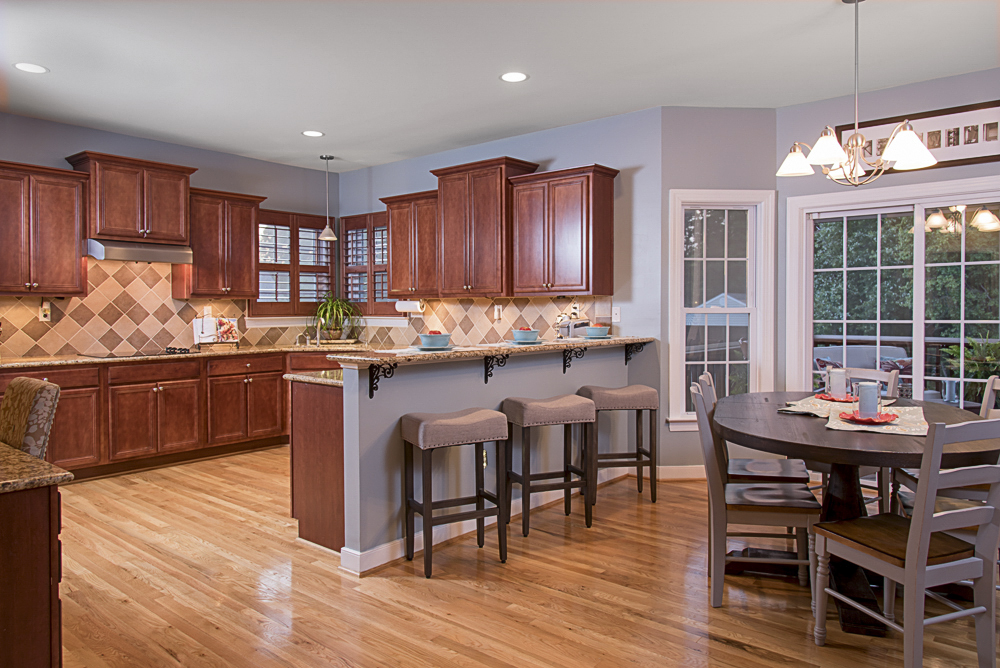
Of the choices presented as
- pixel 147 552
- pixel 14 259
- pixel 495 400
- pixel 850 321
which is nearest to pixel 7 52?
pixel 14 259

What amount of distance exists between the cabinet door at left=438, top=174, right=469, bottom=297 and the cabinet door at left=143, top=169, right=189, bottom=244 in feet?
7.17

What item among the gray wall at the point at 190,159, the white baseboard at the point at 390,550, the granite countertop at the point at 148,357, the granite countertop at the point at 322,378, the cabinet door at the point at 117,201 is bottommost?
the white baseboard at the point at 390,550

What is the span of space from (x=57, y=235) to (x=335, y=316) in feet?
8.58

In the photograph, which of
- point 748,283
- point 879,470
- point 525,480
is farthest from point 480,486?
point 748,283

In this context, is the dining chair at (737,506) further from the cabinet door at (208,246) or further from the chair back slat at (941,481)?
the cabinet door at (208,246)

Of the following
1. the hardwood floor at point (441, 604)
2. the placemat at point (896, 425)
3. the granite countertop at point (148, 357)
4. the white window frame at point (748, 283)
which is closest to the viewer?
the hardwood floor at point (441, 604)

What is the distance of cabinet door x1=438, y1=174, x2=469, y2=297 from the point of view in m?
5.61

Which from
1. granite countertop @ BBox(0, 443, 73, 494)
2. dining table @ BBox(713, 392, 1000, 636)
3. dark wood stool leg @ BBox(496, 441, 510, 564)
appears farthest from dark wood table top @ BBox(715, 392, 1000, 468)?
granite countertop @ BBox(0, 443, 73, 494)

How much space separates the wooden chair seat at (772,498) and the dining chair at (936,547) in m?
0.28

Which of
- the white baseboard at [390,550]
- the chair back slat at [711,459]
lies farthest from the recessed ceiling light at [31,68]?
the chair back slat at [711,459]

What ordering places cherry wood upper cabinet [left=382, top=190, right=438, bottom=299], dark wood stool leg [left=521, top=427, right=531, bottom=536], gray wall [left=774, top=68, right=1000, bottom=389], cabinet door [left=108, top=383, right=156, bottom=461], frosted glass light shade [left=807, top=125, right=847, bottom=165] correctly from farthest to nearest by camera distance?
1. cherry wood upper cabinet [left=382, top=190, right=438, bottom=299]
2. cabinet door [left=108, top=383, right=156, bottom=461]
3. gray wall [left=774, top=68, right=1000, bottom=389]
4. dark wood stool leg [left=521, top=427, right=531, bottom=536]
5. frosted glass light shade [left=807, top=125, right=847, bottom=165]

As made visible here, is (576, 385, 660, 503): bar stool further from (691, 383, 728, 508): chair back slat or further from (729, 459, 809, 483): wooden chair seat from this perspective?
(691, 383, 728, 508): chair back slat

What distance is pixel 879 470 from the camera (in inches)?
127

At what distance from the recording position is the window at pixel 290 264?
6598 mm
